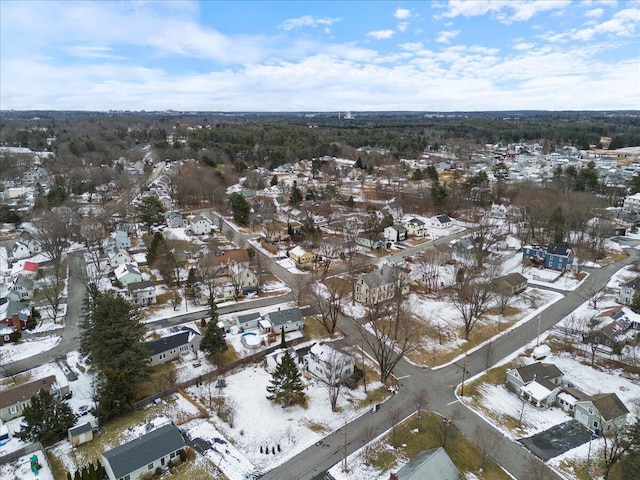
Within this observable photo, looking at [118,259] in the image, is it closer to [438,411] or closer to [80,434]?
[80,434]

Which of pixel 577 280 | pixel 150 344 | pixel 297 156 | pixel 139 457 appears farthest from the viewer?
pixel 297 156

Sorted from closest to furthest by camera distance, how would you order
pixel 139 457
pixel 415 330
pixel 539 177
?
pixel 139 457 → pixel 415 330 → pixel 539 177

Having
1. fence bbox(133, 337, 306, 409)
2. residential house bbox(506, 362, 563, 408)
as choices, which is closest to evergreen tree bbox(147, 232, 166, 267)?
fence bbox(133, 337, 306, 409)

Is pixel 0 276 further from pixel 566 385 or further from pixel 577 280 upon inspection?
pixel 577 280

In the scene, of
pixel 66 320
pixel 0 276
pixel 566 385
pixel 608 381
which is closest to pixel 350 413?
pixel 566 385

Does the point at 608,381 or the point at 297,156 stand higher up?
the point at 297,156

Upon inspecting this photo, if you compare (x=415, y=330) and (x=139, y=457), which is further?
(x=415, y=330)
